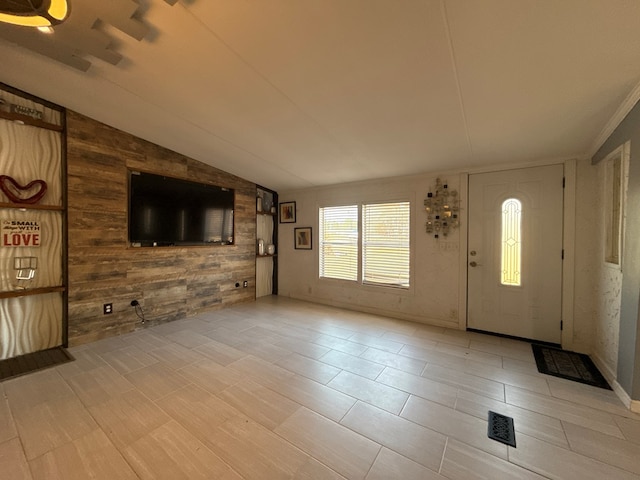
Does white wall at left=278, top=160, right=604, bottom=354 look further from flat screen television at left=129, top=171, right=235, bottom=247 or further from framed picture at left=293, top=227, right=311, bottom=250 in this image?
flat screen television at left=129, top=171, right=235, bottom=247

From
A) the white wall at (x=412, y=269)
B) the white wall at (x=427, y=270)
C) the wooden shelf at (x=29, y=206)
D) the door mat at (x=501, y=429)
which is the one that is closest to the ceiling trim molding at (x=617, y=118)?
the white wall at (x=427, y=270)

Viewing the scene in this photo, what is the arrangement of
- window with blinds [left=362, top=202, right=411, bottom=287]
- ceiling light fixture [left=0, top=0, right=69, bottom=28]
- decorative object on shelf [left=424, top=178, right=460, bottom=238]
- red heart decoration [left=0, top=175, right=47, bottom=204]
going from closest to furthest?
ceiling light fixture [left=0, top=0, right=69, bottom=28], red heart decoration [left=0, top=175, right=47, bottom=204], decorative object on shelf [left=424, top=178, right=460, bottom=238], window with blinds [left=362, top=202, right=411, bottom=287]

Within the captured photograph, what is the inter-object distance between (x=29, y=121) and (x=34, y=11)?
2107 millimetres

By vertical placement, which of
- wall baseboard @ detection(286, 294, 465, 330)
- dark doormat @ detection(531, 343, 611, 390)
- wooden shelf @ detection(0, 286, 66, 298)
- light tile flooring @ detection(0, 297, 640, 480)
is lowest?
light tile flooring @ detection(0, 297, 640, 480)

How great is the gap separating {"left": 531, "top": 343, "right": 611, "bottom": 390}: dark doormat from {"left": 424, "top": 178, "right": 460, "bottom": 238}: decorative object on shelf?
5.71 ft

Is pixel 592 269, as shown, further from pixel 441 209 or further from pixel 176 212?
pixel 176 212

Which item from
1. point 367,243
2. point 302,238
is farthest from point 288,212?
point 367,243

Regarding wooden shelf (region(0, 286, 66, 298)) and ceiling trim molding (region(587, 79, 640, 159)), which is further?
wooden shelf (region(0, 286, 66, 298))

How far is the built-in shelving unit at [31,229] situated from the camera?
8.23 ft

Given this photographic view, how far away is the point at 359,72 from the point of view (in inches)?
72.5

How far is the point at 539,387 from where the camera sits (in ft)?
7.06

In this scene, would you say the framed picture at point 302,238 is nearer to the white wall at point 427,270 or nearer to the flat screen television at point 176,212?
the white wall at point 427,270

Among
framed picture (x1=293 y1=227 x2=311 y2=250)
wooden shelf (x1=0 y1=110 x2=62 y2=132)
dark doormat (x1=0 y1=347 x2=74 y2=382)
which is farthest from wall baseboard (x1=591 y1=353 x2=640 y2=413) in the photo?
wooden shelf (x1=0 y1=110 x2=62 y2=132)

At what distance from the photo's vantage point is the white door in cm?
297
